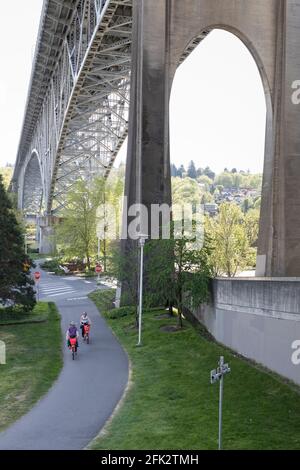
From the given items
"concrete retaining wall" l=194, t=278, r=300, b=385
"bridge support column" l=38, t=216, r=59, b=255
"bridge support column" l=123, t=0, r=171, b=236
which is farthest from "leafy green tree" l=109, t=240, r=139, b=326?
"bridge support column" l=38, t=216, r=59, b=255

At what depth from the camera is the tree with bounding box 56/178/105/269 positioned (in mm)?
51594

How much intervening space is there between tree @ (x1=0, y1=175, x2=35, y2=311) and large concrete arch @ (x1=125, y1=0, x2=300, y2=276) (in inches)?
263

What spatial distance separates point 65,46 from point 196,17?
26.1 metres

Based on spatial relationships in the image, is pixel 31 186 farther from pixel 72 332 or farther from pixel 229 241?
pixel 72 332

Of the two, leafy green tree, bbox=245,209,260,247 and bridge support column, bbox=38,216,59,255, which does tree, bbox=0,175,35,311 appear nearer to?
leafy green tree, bbox=245,209,260,247

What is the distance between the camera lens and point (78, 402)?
561 inches

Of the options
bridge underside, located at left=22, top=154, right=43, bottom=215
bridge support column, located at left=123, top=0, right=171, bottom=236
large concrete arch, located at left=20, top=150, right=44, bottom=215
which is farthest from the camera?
bridge underside, located at left=22, top=154, right=43, bottom=215

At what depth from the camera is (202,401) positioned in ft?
45.2

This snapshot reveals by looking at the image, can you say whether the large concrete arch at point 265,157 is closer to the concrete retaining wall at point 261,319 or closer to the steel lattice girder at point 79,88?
the concrete retaining wall at point 261,319

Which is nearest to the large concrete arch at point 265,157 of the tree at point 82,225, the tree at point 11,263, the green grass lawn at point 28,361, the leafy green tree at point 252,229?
the green grass lawn at point 28,361

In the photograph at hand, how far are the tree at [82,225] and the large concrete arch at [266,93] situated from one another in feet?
75.6

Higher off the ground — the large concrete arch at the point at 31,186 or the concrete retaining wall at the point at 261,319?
the large concrete arch at the point at 31,186

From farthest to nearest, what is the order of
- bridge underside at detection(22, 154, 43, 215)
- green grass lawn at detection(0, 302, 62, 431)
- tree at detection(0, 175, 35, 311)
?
bridge underside at detection(22, 154, 43, 215)
tree at detection(0, 175, 35, 311)
green grass lawn at detection(0, 302, 62, 431)

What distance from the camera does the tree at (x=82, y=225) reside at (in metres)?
51.6
